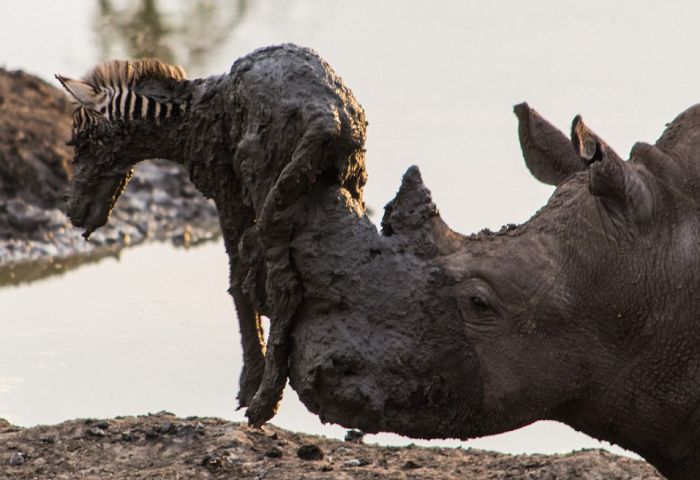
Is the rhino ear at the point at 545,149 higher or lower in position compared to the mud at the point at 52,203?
lower

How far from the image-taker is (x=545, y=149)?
5297mm

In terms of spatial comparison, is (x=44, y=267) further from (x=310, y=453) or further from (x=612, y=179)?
(x=612, y=179)

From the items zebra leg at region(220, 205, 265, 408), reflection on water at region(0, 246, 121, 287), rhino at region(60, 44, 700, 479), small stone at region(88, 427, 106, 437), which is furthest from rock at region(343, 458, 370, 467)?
reflection on water at region(0, 246, 121, 287)

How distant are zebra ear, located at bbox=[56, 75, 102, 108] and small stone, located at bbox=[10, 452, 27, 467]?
1861mm

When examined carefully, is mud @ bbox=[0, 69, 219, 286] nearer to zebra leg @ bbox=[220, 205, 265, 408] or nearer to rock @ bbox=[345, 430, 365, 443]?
rock @ bbox=[345, 430, 365, 443]

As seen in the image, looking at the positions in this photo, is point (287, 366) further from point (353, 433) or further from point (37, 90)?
point (37, 90)

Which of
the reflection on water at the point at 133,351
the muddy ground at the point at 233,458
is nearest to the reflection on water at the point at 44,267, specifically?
the reflection on water at the point at 133,351

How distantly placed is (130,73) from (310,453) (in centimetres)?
202

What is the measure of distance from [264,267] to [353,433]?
8.03ft

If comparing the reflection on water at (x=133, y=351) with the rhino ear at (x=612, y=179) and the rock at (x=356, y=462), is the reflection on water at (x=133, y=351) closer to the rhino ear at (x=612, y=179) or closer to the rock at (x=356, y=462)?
the rock at (x=356, y=462)

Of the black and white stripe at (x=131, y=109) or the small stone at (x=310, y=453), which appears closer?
the black and white stripe at (x=131, y=109)

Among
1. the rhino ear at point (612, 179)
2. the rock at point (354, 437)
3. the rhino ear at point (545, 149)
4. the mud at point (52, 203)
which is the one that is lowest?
the rhino ear at point (612, 179)

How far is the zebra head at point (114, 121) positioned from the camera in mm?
5359

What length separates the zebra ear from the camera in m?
5.46
